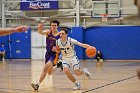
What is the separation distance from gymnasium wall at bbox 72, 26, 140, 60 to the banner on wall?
261 centimetres

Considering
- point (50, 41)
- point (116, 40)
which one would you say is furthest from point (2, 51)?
point (50, 41)

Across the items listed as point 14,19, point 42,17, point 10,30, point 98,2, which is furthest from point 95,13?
point 10,30

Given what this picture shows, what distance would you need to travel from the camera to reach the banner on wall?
25453 millimetres

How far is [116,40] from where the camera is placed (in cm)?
2433

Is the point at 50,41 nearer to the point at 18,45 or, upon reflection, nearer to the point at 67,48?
the point at 67,48

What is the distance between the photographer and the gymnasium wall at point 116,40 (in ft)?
78.2

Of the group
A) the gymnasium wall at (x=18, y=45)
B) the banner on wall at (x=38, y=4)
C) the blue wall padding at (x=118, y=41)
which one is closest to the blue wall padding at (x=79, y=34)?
the blue wall padding at (x=118, y=41)

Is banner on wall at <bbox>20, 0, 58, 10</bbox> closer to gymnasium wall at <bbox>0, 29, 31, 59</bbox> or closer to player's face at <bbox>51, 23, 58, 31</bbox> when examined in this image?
gymnasium wall at <bbox>0, 29, 31, 59</bbox>

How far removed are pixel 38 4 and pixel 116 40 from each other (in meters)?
6.32

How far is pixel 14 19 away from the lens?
26875mm

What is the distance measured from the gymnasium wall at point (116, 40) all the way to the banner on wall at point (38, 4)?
103 inches

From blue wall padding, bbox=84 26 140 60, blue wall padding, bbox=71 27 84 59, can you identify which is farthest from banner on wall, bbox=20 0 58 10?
blue wall padding, bbox=84 26 140 60

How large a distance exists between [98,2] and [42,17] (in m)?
4.44

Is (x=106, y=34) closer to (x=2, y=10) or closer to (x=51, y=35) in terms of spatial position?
(x=2, y=10)
